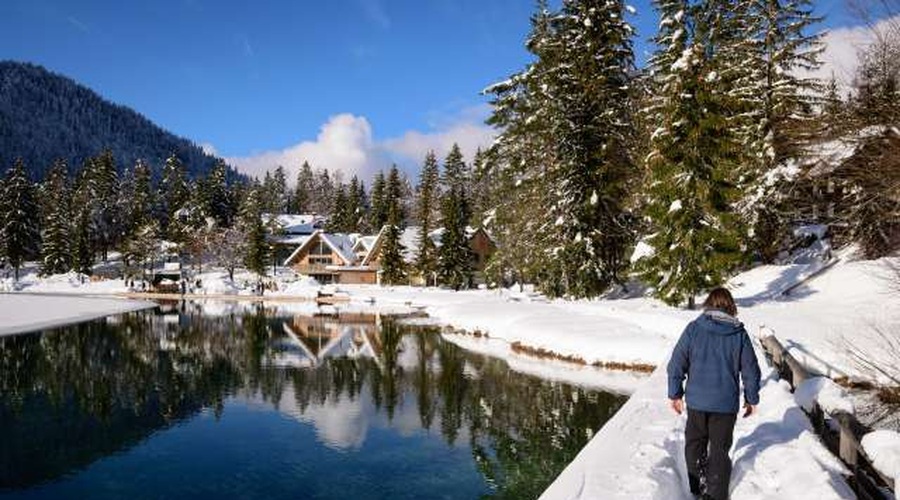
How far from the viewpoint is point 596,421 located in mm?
14633

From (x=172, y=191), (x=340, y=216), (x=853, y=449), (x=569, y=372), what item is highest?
(x=172, y=191)

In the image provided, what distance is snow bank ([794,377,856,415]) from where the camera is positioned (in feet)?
22.6

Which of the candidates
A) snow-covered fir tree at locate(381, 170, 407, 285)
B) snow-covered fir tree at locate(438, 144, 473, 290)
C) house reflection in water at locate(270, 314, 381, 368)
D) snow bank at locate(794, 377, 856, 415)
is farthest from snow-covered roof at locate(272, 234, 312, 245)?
snow bank at locate(794, 377, 856, 415)

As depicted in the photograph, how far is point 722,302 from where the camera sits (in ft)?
20.5

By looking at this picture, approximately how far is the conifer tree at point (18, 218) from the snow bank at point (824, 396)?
84.6m

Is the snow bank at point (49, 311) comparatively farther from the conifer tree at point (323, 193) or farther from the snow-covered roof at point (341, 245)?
the conifer tree at point (323, 193)

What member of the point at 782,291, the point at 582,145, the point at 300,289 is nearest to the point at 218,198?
the point at 300,289

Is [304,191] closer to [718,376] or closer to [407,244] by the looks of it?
[407,244]

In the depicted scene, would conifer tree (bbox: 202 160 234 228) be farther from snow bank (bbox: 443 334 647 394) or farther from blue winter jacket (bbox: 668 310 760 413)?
blue winter jacket (bbox: 668 310 760 413)

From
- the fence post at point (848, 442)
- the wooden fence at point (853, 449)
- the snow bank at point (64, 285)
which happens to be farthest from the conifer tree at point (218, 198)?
the fence post at point (848, 442)

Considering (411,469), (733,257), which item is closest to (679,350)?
(411,469)

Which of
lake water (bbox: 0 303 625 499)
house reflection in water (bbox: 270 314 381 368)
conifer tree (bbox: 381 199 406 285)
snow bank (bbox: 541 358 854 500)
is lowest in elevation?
lake water (bbox: 0 303 625 499)

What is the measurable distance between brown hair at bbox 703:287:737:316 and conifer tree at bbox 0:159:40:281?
85.0 meters

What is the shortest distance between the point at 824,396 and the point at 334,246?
70869 mm
